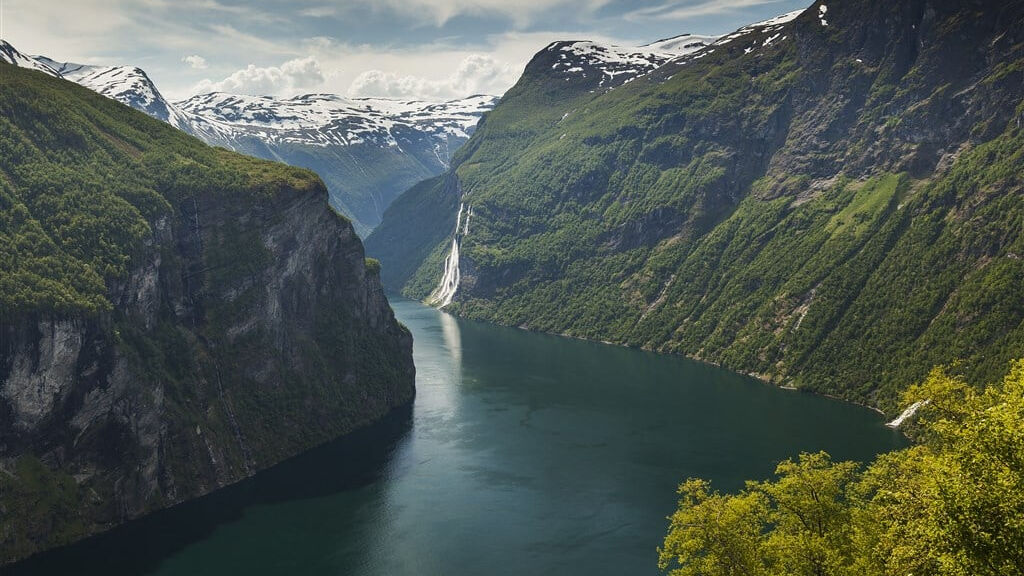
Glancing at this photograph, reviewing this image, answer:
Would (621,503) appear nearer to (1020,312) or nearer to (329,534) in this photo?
(329,534)

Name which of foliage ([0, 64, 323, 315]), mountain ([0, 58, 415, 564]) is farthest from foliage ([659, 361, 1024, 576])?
foliage ([0, 64, 323, 315])

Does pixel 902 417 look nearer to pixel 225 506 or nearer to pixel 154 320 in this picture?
pixel 225 506

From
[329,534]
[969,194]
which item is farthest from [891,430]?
[329,534]

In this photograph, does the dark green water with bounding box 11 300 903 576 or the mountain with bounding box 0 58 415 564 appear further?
the mountain with bounding box 0 58 415 564

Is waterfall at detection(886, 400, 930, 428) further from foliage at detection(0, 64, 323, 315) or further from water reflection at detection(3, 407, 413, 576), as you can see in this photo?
foliage at detection(0, 64, 323, 315)

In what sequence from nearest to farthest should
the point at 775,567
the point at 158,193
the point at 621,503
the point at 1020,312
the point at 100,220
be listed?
1. the point at 775,567
2. the point at 621,503
3. the point at 100,220
4. the point at 158,193
5. the point at 1020,312

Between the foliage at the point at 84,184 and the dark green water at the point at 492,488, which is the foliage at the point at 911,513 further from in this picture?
the foliage at the point at 84,184

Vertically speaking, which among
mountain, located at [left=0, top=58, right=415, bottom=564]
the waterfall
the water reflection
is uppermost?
mountain, located at [left=0, top=58, right=415, bottom=564]
